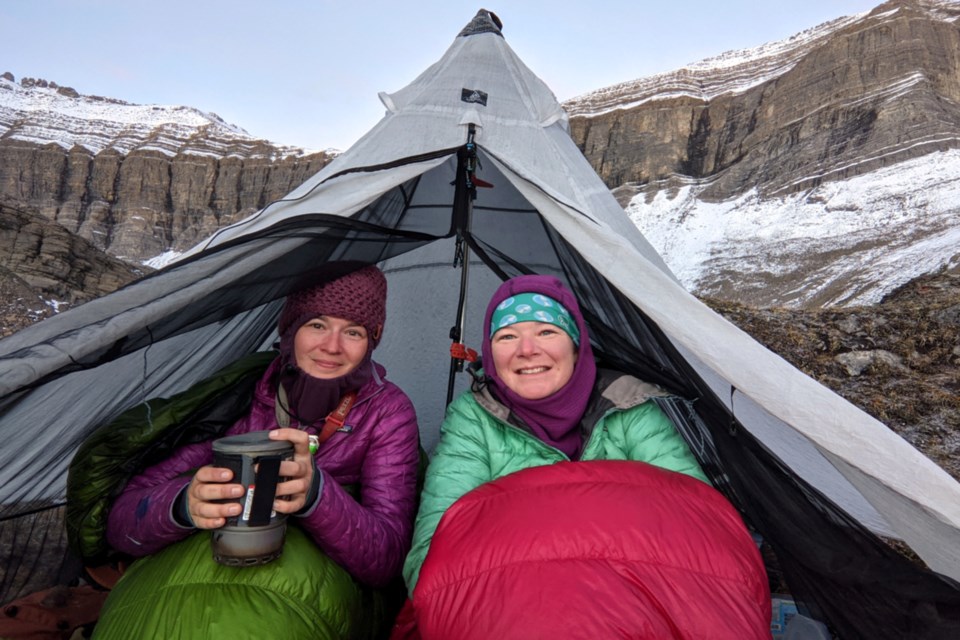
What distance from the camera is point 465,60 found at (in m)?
3.36

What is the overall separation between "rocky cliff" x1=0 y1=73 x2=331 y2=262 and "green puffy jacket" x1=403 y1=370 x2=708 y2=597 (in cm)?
6299

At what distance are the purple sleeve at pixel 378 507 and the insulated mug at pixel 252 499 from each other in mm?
170

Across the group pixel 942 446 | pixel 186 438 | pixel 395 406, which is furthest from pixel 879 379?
pixel 186 438

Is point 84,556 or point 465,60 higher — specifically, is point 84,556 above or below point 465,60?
below

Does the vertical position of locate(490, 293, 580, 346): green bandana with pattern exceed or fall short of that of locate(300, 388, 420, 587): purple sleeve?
it exceeds it

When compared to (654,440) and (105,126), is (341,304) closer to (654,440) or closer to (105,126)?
(654,440)

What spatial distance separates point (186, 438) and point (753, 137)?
56367 millimetres

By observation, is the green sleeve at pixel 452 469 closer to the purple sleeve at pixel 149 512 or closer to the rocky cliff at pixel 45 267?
the purple sleeve at pixel 149 512

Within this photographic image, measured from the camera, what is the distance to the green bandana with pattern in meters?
2.08

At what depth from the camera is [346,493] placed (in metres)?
1.61

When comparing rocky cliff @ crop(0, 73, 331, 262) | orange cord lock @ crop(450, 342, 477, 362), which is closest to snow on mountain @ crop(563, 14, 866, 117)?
rocky cliff @ crop(0, 73, 331, 262)

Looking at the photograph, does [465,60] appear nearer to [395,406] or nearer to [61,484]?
[395,406]

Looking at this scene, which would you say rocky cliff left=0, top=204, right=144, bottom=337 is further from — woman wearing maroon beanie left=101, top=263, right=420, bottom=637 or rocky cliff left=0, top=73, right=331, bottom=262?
rocky cliff left=0, top=73, right=331, bottom=262

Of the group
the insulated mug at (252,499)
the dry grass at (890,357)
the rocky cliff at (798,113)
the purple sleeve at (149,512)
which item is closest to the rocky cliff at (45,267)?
the purple sleeve at (149,512)
